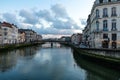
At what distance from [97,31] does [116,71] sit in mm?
21293

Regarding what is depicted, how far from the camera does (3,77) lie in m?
28.2

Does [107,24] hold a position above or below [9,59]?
above

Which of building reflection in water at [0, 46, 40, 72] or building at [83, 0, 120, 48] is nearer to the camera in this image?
building reflection in water at [0, 46, 40, 72]

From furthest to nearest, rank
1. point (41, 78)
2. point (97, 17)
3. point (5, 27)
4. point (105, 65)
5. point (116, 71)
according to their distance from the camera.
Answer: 1. point (5, 27)
2. point (97, 17)
3. point (105, 65)
4. point (116, 71)
5. point (41, 78)

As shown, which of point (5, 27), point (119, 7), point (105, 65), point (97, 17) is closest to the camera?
point (105, 65)

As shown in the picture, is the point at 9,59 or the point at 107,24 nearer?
the point at 9,59

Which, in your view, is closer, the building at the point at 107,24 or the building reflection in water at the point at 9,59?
the building reflection in water at the point at 9,59

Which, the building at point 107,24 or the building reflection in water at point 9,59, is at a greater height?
the building at point 107,24

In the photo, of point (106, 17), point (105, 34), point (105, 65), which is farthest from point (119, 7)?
point (105, 65)

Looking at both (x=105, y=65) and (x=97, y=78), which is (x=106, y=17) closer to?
(x=105, y=65)

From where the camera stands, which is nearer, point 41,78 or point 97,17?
point 41,78

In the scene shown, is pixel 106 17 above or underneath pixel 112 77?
above

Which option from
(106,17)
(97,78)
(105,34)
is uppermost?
(106,17)

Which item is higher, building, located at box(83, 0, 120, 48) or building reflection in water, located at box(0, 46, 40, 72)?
building, located at box(83, 0, 120, 48)
